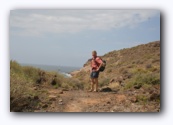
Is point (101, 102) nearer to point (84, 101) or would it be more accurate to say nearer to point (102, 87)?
point (84, 101)

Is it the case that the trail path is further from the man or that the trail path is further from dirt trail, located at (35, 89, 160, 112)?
the man

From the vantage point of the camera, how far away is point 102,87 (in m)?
7.93

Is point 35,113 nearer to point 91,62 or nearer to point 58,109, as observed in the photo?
point 58,109

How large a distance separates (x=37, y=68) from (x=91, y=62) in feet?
2.67

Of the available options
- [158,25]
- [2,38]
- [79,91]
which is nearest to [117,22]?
[158,25]

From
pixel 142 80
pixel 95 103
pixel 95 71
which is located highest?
pixel 95 71

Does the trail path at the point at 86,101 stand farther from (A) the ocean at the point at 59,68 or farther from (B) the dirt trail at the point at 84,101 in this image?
(A) the ocean at the point at 59,68

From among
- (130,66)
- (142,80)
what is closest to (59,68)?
(130,66)

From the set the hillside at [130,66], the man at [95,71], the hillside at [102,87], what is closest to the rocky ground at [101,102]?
the hillside at [102,87]

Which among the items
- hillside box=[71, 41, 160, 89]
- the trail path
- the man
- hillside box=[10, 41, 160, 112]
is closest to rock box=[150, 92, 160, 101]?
hillside box=[10, 41, 160, 112]

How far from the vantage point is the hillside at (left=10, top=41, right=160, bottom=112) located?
746cm

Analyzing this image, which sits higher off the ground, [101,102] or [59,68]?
[59,68]
